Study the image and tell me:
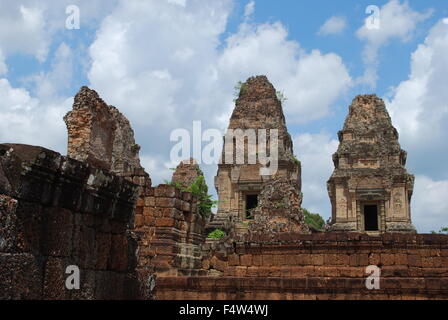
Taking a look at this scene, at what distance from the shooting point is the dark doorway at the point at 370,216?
92.5ft

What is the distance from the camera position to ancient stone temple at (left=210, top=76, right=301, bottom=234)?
2683cm

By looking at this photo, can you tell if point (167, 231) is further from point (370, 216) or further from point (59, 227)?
point (370, 216)

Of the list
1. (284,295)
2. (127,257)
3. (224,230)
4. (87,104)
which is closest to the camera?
(127,257)

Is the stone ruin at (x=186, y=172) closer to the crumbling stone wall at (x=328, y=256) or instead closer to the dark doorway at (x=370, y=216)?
the dark doorway at (x=370, y=216)

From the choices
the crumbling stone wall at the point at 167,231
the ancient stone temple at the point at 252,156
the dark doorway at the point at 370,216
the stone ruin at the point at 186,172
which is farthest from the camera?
the stone ruin at the point at 186,172

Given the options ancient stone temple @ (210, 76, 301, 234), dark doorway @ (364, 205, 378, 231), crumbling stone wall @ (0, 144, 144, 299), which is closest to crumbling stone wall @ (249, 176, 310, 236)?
crumbling stone wall @ (0, 144, 144, 299)

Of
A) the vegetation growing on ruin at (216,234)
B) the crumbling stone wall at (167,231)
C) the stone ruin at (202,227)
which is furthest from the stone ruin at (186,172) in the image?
the crumbling stone wall at (167,231)

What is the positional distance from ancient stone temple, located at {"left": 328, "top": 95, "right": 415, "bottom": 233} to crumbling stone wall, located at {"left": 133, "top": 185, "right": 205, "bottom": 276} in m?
15.1

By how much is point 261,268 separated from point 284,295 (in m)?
3.14

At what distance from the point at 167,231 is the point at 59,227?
29.9 ft

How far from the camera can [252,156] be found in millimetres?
27203

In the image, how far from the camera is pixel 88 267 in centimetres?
383
